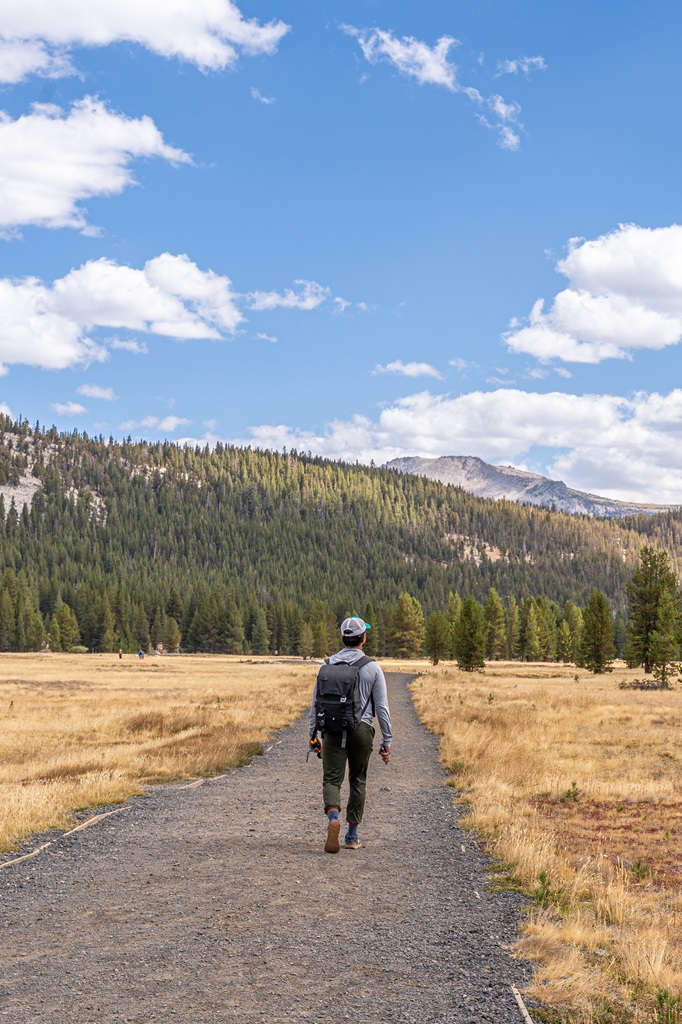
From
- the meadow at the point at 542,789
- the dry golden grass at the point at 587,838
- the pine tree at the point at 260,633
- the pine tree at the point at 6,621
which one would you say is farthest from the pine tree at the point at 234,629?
the dry golden grass at the point at 587,838

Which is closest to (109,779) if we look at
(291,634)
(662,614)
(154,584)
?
(662,614)

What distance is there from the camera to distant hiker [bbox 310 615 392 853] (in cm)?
1043

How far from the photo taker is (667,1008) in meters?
5.80

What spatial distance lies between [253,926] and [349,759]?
3.33 m

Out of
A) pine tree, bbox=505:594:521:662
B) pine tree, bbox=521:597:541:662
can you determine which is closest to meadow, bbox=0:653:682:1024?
pine tree, bbox=521:597:541:662

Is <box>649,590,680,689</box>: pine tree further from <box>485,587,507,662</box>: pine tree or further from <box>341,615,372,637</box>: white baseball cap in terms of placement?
<box>341,615,372,637</box>: white baseball cap

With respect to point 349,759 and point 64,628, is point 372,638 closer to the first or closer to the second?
point 64,628

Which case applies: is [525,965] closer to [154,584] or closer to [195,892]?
[195,892]

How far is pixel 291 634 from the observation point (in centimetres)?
15550

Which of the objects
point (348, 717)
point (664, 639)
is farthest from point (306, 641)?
point (348, 717)

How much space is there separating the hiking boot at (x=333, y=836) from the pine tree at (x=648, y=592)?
5924 cm

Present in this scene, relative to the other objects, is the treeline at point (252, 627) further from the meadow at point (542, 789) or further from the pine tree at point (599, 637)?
the meadow at point (542, 789)

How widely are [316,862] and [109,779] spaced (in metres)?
8.56

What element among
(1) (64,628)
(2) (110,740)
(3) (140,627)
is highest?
(2) (110,740)
